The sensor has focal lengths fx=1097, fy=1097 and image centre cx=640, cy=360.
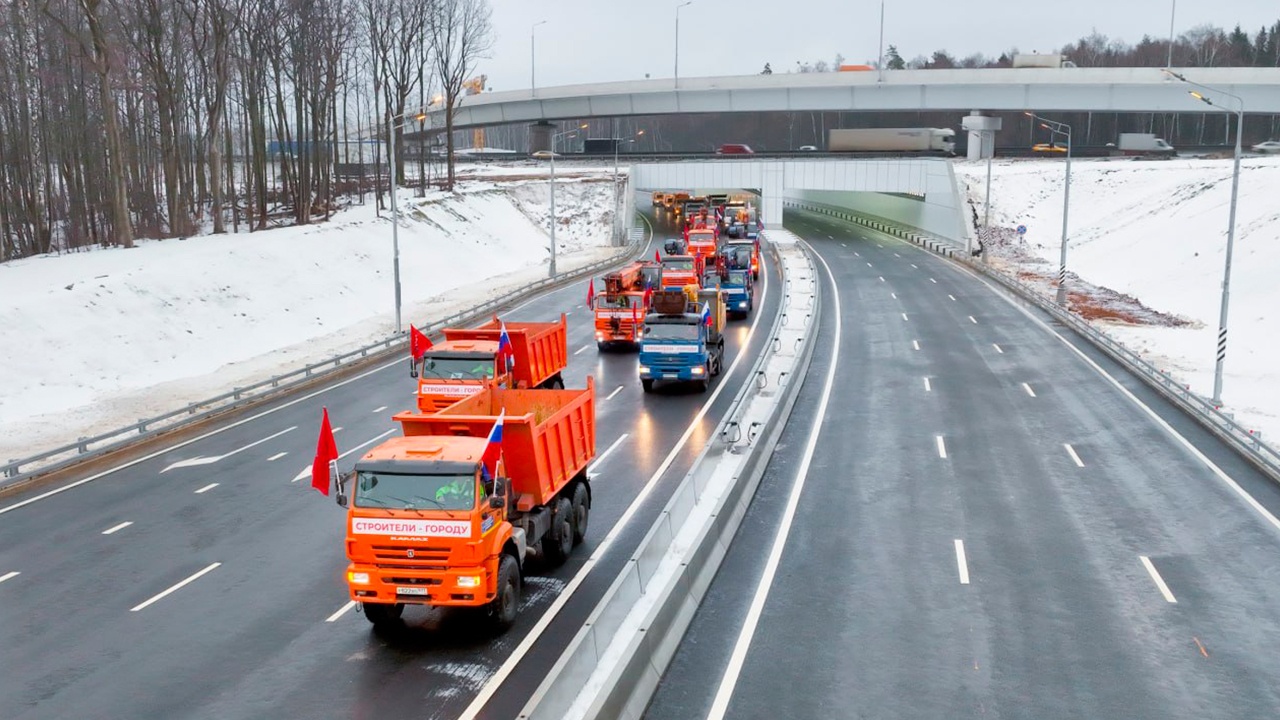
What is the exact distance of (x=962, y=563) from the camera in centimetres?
1847

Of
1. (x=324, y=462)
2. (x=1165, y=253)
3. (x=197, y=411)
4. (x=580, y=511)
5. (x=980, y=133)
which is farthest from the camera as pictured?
(x=980, y=133)

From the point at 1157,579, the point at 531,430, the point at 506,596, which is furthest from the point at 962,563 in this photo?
the point at 506,596

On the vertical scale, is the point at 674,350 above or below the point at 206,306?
above

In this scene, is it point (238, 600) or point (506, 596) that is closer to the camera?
point (506, 596)

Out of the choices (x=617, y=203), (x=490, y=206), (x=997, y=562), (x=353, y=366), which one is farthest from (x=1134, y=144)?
(x=997, y=562)

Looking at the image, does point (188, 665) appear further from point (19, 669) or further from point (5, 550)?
point (5, 550)

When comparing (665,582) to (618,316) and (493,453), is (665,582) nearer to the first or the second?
(493,453)

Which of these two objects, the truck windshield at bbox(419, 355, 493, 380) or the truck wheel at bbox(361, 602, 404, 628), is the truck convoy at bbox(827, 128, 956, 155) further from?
the truck wheel at bbox(361, 602, 404, 628)

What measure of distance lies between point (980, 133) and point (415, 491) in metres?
93.1

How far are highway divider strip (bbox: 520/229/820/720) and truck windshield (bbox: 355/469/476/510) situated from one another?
239 centimetres

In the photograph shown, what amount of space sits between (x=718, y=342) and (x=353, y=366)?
12937 mm

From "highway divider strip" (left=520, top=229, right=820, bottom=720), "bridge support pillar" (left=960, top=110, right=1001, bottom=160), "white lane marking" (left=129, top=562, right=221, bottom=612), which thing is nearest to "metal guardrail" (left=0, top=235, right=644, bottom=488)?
"white lane marking" (left=129, top=562, right=221, bottom=612)

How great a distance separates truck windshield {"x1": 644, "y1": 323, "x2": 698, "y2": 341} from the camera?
3256 cm

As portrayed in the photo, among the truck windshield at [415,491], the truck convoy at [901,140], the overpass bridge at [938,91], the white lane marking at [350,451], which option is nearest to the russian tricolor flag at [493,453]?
the truck windshield at [415,491]
